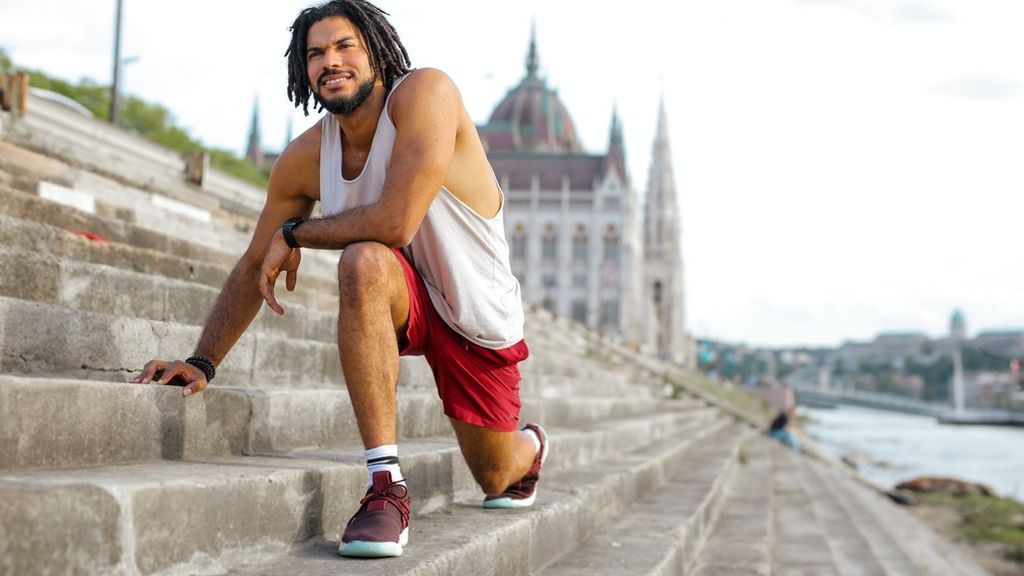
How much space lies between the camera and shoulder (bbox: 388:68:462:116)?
2465mm

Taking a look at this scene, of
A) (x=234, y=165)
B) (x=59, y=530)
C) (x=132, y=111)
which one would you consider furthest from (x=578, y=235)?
(x=59, y=530)

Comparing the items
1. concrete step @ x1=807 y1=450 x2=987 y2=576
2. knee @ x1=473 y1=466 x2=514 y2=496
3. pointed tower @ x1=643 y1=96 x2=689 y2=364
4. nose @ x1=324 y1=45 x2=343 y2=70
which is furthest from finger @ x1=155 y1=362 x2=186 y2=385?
pointed tower @ x1=643 y1=96 x2=689 y2=364

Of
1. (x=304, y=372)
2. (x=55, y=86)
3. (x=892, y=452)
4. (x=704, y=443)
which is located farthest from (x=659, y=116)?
(x=304, y=372)

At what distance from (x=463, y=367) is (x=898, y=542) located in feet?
18.9

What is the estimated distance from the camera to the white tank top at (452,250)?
8.44 ft

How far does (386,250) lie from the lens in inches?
95.0

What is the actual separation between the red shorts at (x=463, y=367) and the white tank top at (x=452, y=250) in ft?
0.09

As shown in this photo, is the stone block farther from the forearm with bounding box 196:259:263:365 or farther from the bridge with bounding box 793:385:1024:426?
the bridge with bounding box 793:385:1024:426

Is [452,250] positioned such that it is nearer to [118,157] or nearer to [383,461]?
[383,461]

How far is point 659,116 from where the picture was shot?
309ft

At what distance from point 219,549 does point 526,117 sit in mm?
95344

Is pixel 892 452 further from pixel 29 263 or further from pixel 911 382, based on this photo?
pixel 911 382

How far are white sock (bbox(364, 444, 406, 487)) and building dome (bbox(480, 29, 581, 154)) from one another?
87.8 metres

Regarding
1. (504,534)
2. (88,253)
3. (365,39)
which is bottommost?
(504,534)
